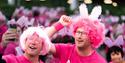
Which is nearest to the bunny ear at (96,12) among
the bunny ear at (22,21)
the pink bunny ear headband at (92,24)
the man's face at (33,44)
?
the pink bunny ear headband at (92,24)

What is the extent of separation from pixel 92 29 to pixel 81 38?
0.21 m


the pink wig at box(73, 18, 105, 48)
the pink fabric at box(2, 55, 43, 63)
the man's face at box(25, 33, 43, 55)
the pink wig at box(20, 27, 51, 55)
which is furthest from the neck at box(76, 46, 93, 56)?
the pink fabric at box(2, 55, 43, 63)

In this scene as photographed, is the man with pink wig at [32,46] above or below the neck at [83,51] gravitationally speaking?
above

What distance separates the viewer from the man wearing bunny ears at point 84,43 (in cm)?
434

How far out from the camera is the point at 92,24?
4.46 metres

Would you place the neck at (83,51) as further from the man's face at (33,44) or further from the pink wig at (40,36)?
the man's face at (33,44)

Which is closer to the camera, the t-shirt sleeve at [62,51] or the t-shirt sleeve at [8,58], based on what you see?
the t-shirt sleeve at [8,58]

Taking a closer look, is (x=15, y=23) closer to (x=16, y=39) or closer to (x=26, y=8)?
(x=16, y=39)

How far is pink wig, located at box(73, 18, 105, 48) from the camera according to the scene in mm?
4402

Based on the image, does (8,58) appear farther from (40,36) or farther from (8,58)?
(40,36)

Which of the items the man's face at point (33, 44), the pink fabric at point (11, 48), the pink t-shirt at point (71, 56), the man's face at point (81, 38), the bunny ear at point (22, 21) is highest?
the man's face at point (33, 44)

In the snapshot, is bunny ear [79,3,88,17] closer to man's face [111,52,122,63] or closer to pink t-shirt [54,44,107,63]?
pink t-shirt [54,44,107,63]

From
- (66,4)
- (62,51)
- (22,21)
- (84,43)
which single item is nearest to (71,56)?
(62,51)

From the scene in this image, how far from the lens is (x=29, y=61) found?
149 inches
